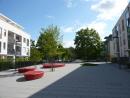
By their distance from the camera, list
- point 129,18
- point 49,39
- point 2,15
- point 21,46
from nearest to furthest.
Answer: point 49,39 < point 129,18 < point 2,15 < point 21,46

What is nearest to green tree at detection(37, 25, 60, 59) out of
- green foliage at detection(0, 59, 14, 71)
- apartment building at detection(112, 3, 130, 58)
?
Result: green foliage at detection(0, 59, 14, 71)

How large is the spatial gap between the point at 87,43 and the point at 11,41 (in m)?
36.2

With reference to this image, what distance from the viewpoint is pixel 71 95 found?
1257 cm

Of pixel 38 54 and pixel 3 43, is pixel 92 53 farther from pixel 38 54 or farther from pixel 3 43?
pixel 38 54

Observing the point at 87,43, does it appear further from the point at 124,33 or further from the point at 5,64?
the point at 5,64

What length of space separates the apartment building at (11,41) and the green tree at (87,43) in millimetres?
22738

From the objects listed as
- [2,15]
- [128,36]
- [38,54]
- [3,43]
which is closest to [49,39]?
[38,54]

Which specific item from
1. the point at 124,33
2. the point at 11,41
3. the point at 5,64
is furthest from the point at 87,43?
the point at 5,64

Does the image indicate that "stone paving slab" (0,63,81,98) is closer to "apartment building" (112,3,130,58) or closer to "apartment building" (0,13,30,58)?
"apartment building" (0,13,30,58)

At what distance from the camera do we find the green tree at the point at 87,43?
262ft

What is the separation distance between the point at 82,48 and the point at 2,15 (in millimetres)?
35362

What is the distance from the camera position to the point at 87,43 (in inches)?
3169

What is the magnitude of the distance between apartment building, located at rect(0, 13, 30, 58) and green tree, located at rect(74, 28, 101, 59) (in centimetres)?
2274

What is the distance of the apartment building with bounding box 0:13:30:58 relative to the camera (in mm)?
→ 45553
